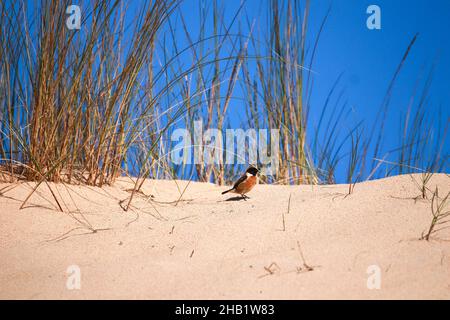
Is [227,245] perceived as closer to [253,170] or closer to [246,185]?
[246,185]

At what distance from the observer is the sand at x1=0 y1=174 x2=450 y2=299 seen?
1709 millimetres

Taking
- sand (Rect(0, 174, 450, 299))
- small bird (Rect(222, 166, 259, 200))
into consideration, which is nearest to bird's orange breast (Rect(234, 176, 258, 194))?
small bird (Rect(222, 166, 259, 200))

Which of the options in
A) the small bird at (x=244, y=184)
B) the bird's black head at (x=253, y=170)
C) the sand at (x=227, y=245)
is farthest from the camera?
the bird's black head at (x=253, y=170)

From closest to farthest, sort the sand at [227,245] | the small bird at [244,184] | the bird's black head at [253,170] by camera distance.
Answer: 1. the sand at [227,245]
2. the small bird at [244,184]
3. the bird's black head at [253,170]

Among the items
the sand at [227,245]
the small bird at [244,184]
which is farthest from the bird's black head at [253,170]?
the sand at [227,245]

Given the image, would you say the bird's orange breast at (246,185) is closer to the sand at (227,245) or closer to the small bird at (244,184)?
the small bird at (244,184)

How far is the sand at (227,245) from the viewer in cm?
171

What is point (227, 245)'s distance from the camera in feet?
7.13

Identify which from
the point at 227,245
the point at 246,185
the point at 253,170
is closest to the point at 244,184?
the point at 246,185

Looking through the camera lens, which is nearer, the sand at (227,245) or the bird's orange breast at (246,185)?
the sand at (227,245)

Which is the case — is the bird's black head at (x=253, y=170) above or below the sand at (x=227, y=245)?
above

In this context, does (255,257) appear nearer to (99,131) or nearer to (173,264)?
(173,264)
